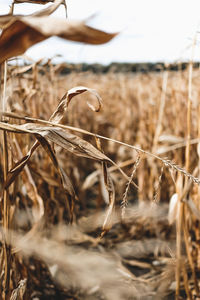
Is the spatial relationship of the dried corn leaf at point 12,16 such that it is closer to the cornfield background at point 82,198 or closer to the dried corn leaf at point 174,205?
the cornfield background at point 82,198

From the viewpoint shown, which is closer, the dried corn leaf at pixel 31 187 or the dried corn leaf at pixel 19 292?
the dried corn leaf at pixel 19 292

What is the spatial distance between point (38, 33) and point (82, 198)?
1.57 m

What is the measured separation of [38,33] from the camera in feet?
0.97

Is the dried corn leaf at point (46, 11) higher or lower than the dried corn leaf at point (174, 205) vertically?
higher

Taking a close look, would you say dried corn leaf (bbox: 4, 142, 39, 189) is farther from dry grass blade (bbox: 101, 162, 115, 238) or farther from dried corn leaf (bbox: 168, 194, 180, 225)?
dried corn leaf (bbox: 168, 194, 180, 225)

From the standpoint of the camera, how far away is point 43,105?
4.88 ft

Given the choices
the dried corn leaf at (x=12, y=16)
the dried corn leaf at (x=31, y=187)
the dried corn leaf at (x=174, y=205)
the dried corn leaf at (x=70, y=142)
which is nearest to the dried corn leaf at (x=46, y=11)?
the dried corn leaf at (x=12, y=16)

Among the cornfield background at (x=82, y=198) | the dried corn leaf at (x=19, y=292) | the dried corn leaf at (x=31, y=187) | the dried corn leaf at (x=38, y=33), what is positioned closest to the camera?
the dried corn leaf at (x=38, y=33)

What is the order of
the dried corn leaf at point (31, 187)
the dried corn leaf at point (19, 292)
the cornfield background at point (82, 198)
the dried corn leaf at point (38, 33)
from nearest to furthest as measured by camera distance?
the dried corn leaf at point (38, 33) < the cornfield background at point (82, 198) < the dried corn leaf at point (19, 292) < the dried corn leaf at point (31, 187)

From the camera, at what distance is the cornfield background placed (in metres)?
0.41

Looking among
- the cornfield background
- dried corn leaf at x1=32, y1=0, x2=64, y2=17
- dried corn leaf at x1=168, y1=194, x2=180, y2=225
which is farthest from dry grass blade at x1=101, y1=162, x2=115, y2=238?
dried corn leaf at x1=168, y1=194, x2=180, y2=225

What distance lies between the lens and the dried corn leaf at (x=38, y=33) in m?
0.27

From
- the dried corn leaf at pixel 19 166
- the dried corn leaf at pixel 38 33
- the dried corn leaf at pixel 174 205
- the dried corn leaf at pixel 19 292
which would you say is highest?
the dried corn leaf at pixel 38 33

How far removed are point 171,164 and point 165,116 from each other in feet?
4.80
